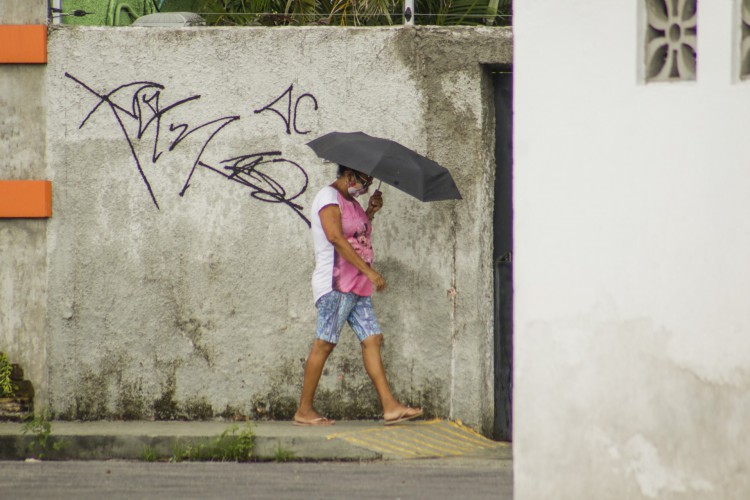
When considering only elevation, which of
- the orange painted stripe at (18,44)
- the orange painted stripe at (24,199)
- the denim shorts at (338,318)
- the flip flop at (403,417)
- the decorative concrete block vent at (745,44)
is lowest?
the flip flop at (403,417)

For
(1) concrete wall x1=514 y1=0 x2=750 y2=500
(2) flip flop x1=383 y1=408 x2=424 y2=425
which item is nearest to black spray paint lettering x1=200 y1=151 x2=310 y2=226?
(2) flip flop x1=383 y1=408 x2=424 y2=425

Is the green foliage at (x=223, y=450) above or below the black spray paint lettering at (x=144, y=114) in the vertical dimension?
below

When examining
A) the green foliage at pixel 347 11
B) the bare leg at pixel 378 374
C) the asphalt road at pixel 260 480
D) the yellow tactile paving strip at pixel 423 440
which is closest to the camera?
the asphalt road at pixel 260 480

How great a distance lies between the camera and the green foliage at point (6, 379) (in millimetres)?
8312

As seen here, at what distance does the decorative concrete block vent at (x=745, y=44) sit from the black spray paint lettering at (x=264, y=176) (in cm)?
396

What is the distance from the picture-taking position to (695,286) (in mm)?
4926

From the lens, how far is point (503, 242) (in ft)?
→ 27.7

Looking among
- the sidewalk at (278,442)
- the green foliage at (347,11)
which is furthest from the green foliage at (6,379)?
the green foliage at (347,11)

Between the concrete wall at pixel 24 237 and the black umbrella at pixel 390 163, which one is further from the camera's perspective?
the concrete wall at pixel 24 237

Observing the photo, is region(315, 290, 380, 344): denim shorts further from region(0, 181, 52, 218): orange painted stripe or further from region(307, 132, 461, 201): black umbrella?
region(0, 181, 52, 218): orange painted stripe

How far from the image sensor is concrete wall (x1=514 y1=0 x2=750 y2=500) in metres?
4.86

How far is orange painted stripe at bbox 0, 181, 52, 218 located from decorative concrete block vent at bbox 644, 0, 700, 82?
4630 mm

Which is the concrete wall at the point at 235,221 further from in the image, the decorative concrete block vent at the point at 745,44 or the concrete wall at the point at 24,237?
the decorative concrete block vent at the point at 745,44

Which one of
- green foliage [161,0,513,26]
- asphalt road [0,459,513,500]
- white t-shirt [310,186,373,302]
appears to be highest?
green foliage [161,0,513,26]
